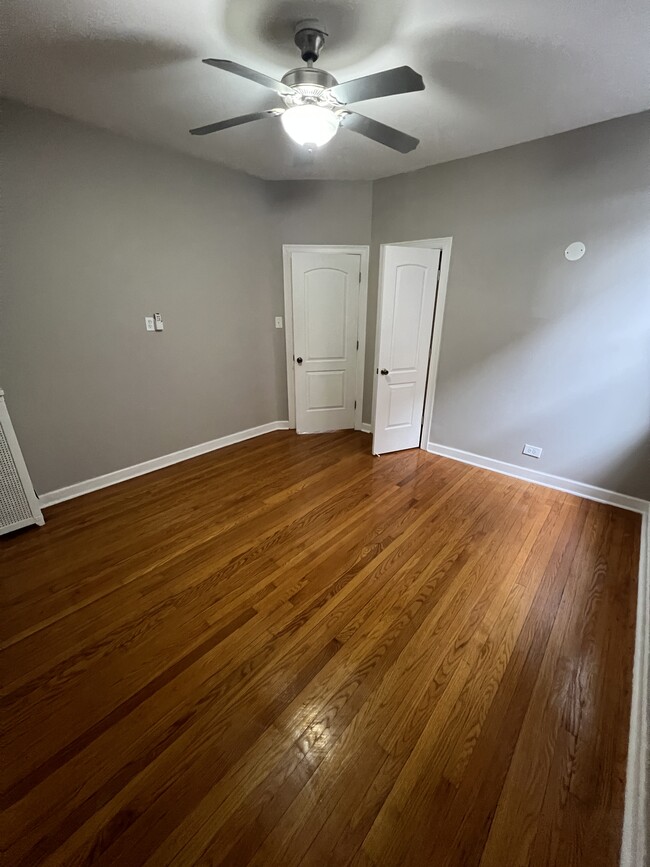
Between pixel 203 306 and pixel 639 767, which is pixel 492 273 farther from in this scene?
pixel 639 767

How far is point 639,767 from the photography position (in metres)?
1.15

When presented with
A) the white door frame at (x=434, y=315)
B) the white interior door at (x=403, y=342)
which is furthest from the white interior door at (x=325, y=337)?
the white interior door at (x=403, y=342)

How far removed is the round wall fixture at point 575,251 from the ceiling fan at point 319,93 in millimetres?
1543

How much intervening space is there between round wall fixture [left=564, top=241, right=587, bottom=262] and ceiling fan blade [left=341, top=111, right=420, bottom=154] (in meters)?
1.54

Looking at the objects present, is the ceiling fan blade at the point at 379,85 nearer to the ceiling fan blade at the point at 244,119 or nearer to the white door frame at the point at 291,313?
the ceiling fan blade at the point at 244,119

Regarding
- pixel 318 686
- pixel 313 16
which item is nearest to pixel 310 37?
pixel 313 16

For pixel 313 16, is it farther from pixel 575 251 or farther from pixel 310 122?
pixel 575 251

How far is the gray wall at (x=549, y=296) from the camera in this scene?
2330 mm

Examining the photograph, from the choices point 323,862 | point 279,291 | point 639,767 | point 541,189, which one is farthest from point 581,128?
point 323,862

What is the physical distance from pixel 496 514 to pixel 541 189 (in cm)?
248

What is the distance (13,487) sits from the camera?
2299 mm

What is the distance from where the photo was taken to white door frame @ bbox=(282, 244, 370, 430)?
3.65m

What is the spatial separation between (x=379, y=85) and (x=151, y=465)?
316cm

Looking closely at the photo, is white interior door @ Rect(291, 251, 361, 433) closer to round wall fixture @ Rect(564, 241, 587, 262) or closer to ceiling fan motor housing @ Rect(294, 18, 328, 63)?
round wall fixture @ Rect(564, 241, 587, 262)
